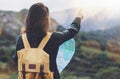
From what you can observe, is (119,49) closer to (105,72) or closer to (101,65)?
(101,65)

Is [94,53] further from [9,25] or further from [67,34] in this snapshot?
[67,34]

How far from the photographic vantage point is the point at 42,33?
557 cm

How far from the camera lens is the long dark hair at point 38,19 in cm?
557

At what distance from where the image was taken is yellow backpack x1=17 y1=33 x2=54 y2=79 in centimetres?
550

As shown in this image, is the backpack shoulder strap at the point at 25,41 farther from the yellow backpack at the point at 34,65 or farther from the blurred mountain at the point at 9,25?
the blurred mountain at the point at 9,25

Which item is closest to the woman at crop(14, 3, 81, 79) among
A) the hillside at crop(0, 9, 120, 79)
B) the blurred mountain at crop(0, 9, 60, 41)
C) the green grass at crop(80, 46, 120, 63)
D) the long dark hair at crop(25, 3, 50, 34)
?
the long dark hair at crop(25, 3, 50, 34)

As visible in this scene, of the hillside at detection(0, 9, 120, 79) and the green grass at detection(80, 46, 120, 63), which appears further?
the green grass at detection(80, 46, 120, 63)

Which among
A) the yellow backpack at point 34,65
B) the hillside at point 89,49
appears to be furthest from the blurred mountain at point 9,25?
the yellow backpack at point 34,65

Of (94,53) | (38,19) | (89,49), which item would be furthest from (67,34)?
(94,53)

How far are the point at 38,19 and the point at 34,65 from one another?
419 millimetres

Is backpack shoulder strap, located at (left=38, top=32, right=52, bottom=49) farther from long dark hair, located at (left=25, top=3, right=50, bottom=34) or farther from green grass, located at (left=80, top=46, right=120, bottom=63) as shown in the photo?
green grass, located at (left=80, top=46, right=120, bottom=63)

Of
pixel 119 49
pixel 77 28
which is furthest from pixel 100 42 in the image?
pixel 77 28

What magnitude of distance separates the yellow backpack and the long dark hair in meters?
0.19

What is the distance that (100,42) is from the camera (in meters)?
35.3
